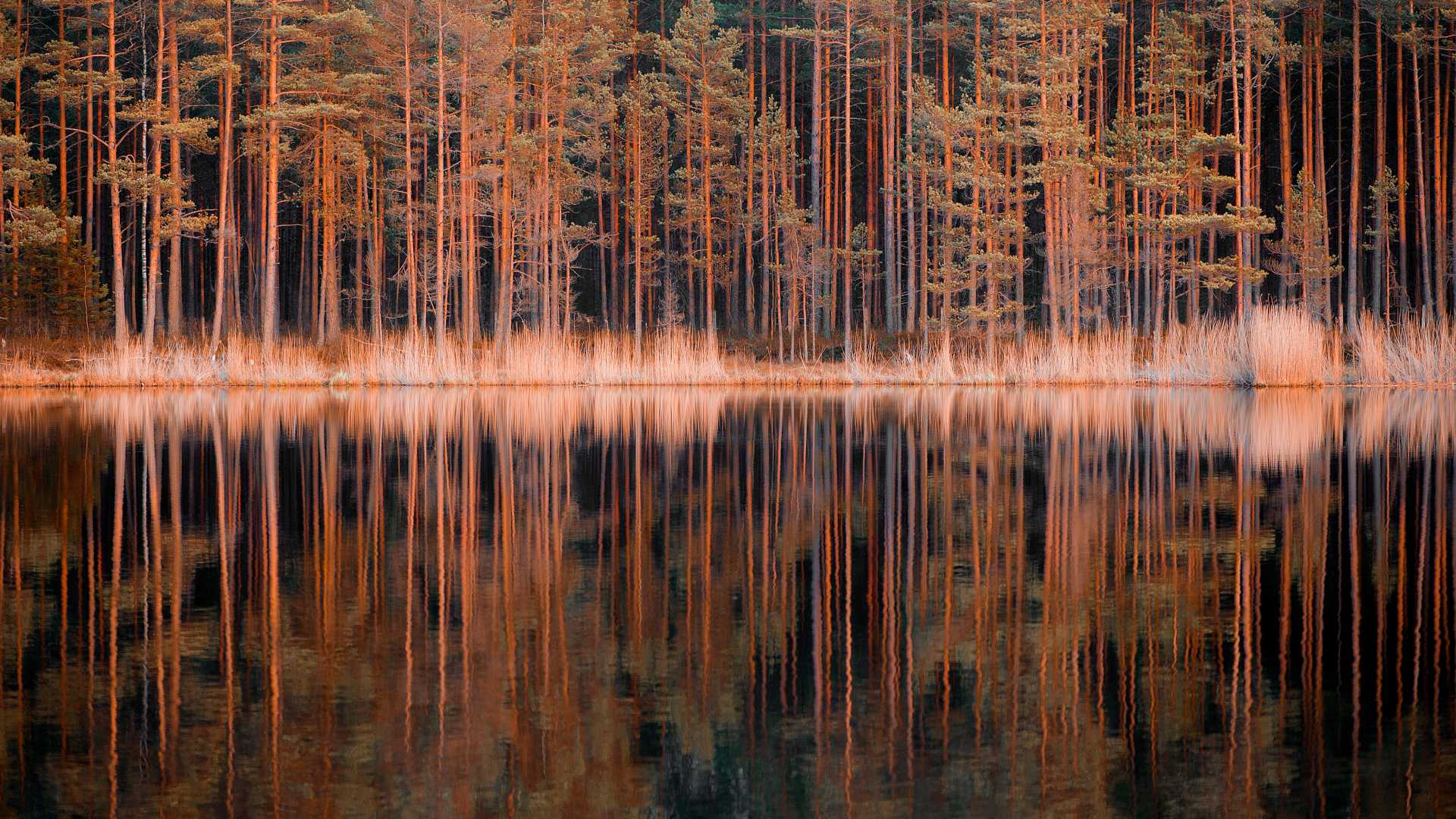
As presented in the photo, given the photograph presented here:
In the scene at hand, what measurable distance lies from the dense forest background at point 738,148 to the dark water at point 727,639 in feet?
76.3

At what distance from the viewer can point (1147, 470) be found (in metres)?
13.0

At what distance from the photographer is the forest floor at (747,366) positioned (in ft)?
94.2

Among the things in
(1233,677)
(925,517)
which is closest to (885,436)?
(925,517)

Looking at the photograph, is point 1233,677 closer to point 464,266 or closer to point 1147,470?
point 1147,470

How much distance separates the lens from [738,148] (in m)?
53.7

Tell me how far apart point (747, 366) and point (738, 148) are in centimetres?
2020

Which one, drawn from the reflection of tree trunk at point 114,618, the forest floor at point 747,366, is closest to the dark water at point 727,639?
the reflection of tree trunk at point 114,618

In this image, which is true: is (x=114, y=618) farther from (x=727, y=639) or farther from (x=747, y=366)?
(x=747, y=366)

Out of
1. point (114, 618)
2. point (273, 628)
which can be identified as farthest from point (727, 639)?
point (114, 618)

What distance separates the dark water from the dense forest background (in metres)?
23.3

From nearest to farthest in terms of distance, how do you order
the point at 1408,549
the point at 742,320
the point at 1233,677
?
1. the point at 1233,677
2. the point at 1408,549
3. the point at 742,320

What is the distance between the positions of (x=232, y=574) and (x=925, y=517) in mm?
4538

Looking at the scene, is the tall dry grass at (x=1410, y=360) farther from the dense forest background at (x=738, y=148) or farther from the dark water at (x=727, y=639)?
the dark water at (x=727, y=639)

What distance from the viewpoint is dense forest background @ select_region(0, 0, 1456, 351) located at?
35.5 m
